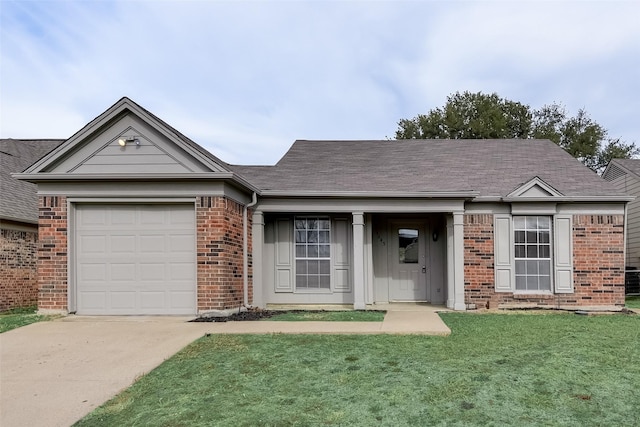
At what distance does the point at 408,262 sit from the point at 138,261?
21.9 ft

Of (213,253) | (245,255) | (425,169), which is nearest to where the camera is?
(213,253)

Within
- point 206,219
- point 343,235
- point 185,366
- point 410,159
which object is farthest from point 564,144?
point 185,366

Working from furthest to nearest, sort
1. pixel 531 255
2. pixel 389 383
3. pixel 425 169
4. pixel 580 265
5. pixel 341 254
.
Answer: pixel 425 169
pixel 341 254
pixel 531 255
pixel 580 265
pixel 389 383

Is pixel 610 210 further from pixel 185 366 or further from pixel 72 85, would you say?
pixel 72 85

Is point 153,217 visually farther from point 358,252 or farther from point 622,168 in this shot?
point 622,168

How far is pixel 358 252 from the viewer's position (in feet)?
35.8

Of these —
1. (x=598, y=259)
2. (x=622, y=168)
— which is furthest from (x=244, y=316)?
(x=622, y=168)

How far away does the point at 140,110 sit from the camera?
916 cm

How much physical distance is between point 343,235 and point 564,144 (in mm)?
27051

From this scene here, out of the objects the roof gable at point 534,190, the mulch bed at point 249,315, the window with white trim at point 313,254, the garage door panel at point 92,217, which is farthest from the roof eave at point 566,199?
the garage door panel at point 92,217

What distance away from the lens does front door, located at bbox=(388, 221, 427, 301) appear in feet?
40.7

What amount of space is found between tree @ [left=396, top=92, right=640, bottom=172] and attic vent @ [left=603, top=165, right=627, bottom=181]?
1328 centimetres

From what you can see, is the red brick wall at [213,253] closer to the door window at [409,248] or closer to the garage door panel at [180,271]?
the garage door panel at [180,271]

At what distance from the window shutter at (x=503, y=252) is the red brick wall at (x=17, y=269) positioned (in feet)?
39.8
